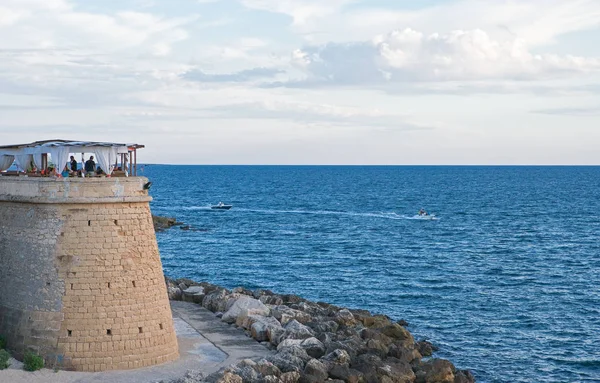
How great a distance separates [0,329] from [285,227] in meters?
58.4

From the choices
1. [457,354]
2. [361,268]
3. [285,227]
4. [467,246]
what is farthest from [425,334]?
[285,227]

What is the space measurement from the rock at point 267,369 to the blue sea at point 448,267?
33.3ft

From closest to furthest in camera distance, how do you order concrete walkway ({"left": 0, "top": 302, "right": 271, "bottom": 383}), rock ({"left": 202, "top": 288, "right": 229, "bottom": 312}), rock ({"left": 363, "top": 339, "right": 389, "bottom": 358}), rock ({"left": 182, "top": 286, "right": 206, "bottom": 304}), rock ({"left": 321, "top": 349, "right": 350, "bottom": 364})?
concrete walkway ({"left": 0, "top": 302, "right": 271, "bottom": 383}), rock ({"left": 321, "top": 349, "right": 350, "bottom": 364}), rock ({"left": 363, "top": 339, "right": 389, "bottom": 358}), rock ({"left": 202, "top": 288, "right": 229, "bottom": 312}), rock ({"left": 182, "top": 286, "right": 206, "bottom": 304})

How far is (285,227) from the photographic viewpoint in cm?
8375

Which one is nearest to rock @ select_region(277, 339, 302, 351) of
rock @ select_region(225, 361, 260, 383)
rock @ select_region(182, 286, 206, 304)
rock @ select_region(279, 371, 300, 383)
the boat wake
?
rock @ select_region(279, 371, 300, 383)

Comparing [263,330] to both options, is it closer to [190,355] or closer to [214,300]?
[190,355]

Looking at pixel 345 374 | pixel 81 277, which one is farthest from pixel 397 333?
pixel 81 277

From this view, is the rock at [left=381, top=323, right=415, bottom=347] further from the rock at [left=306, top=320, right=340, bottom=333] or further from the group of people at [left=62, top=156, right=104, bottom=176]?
the group of people at [left=62, top=156, right=104, bottom=176]

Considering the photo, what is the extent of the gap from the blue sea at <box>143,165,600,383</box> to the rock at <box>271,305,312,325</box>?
21.8 feet

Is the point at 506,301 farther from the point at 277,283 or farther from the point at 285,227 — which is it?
the point at 285,227

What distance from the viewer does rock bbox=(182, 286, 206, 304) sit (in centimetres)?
3528

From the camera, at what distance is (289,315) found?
31531 mm

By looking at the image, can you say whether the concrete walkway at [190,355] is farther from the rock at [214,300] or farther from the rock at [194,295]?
the rock at [194,295]

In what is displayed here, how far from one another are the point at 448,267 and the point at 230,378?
35.1 metres
